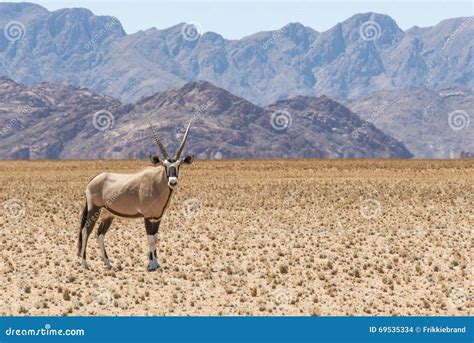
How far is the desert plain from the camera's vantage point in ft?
54.0

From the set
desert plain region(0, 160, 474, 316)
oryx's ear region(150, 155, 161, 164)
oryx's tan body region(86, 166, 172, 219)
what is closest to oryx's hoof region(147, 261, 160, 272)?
desert plain region(0, 160, 474, 316)

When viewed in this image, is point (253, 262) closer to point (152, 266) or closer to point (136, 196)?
point (152, 266)

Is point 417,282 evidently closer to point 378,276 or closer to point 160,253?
point 378,276

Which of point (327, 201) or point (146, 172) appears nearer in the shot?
point (146, 172)

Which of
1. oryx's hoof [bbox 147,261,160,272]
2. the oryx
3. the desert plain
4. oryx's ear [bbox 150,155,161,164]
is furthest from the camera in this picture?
oryx's hoof [bbox 147,261,160,272]

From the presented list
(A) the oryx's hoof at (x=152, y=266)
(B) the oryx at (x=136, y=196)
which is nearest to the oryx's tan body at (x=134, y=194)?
(B) the oryx at (x=136, y=196)

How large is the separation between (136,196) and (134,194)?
87 millimetres

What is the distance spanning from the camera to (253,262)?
72.0 feet

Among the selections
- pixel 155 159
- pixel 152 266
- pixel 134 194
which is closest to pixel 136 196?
pixel 134 194

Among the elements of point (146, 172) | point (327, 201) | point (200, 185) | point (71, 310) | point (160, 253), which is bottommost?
point (71, 310)

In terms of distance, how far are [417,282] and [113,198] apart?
8.85m

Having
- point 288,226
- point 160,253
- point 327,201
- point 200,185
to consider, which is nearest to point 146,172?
point 160,253

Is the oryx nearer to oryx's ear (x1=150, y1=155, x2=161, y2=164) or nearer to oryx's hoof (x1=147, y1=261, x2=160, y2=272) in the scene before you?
oryx's ear (x1=150, y1=155, x2=161, y2=164)

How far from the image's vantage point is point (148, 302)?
16.4 m
